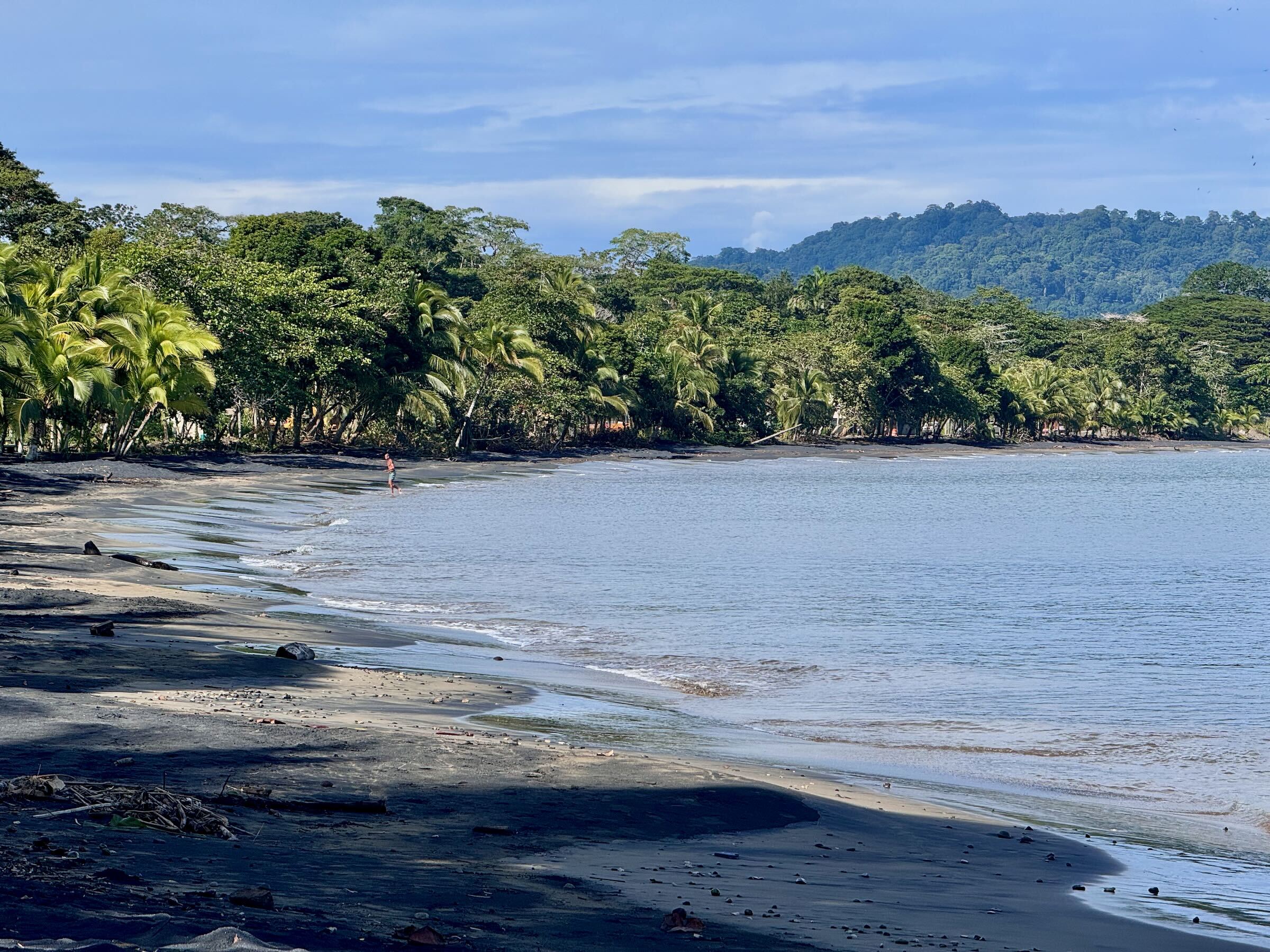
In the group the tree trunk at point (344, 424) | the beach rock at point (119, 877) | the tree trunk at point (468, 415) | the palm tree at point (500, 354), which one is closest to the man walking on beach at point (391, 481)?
the tree trunk at point (344, 424)

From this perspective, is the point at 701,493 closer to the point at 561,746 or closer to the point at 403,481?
the point at 403,481

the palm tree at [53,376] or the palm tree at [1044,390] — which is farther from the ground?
the palm tree at [1044,390]

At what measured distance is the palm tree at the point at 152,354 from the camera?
40.4 meters

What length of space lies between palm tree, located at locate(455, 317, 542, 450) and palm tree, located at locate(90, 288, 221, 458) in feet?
77.7

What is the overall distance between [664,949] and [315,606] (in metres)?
14.0

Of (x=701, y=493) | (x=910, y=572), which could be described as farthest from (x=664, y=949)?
(x=701, y=493)

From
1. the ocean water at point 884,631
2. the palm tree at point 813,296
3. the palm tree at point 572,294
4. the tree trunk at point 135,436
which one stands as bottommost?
the ocean water at point 884,631

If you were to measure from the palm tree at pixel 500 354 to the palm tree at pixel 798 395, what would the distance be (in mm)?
30235

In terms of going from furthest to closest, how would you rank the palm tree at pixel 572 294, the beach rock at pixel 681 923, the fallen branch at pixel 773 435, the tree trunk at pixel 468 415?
1. the fallen branch at pixel 773 435
2. the palm tree at pixel 572 294
3. the tree trunk at pixel 468 415
4. the beach rock at pixel 681 923

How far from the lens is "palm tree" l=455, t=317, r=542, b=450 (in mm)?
67062

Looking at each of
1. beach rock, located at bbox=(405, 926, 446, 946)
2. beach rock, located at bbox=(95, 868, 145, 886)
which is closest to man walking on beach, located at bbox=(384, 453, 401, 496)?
beach rock, located at bbox=(95, 868, 145, 886)

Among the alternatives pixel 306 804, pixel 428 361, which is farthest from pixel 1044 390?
pixel 306 804

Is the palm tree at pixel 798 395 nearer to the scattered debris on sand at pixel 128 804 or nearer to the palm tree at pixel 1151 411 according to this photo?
the palm tree at pixel 1151 411

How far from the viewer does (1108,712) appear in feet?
45.0
